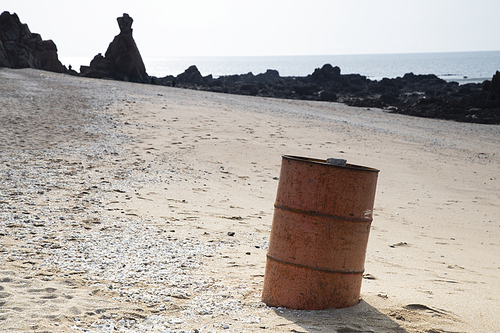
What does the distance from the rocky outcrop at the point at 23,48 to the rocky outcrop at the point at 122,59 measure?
3.17 m

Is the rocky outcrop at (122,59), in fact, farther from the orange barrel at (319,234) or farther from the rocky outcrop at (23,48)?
the orange barrel at (319,234)

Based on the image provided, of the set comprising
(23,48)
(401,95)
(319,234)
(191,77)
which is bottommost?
(319,234)

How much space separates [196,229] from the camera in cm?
550

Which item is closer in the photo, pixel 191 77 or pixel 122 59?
pixel 122 59

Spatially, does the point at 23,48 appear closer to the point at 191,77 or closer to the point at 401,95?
the point at 191,77

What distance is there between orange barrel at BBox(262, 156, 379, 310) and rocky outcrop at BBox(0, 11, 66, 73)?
33.3m

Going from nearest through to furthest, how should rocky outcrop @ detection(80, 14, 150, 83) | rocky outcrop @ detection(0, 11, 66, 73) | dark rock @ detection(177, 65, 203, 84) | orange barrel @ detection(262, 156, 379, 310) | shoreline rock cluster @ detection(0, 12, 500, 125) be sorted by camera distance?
1. orange barrel @ detection(262, 156, 379, 310)
2. shoreline rock cluster @ detection(0, 12, 500, 125)
3. rocky outcrop @ detection(0, 11, 66, 73)
4. rocky outcrop @ detection(80, 14, 150, 83)
5. dark rock @ detection(177, 65, 203, 84)

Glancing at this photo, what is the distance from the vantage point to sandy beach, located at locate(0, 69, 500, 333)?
3.24m

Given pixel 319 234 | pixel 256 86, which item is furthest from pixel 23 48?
pixel 319 234

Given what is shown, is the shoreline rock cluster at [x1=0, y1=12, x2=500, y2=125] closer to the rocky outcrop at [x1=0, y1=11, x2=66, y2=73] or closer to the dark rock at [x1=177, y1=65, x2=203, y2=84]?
the rocky outcrop at [x1=0, y1=11, x2=66, y2=73]

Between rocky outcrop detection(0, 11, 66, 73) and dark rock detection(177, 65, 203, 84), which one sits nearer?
rocky outcrop detection(0, 11, 66, 73)

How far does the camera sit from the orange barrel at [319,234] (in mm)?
3229

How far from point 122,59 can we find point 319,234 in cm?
3910

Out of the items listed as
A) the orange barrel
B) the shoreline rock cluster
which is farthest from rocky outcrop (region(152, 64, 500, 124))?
the orange barrel
